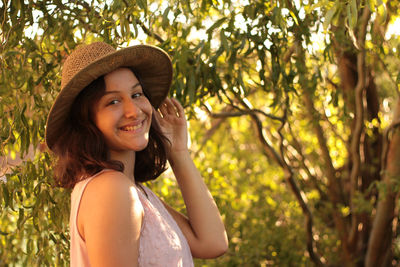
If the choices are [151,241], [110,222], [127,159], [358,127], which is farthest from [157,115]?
[358,127]

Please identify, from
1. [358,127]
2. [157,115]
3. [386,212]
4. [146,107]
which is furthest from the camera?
[358,127]

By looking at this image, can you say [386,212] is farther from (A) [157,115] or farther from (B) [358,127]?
(A) [157,115]

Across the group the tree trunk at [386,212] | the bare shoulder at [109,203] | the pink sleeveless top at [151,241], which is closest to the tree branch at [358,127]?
the tree trunk at [386,212]

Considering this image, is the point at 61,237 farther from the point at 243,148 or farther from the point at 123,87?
the point at 243,148

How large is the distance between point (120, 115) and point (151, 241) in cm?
38

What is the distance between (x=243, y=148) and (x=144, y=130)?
5898 millimetres

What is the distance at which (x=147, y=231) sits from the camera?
1764mm

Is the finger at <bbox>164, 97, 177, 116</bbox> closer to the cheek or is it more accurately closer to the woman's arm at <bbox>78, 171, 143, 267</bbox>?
the cheek

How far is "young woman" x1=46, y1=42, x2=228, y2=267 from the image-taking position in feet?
5.26

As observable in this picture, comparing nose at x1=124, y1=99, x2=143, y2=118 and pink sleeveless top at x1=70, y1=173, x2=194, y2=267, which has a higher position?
nose at x1=124, y1=99, x2=143, y2=118

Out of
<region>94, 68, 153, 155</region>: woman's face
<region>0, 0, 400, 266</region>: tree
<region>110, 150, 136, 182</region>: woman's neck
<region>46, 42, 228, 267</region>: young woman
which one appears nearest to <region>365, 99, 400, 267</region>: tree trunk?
<region>0, 0, 400, 266</region>: tree

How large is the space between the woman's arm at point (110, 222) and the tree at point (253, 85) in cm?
89

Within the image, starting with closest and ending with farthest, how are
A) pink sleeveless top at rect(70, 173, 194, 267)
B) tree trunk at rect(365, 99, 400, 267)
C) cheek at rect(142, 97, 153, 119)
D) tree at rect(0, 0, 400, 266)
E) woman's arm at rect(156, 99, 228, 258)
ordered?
pink sleeveless top at rect(70, 173, 194, 267) → cheek at rect(142, 97, 153, 119) → woman's arm at rect(156, 99, 228, 258) → tree at rect(0, 0, 400, 266) → tree trunk at rect(365, 99, 400, 267)

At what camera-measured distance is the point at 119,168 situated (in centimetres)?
178
